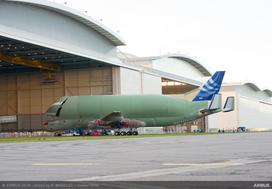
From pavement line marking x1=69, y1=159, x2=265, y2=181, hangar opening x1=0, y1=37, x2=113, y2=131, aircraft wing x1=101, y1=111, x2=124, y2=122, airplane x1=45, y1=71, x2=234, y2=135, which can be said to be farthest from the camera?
hangar opening x1=0, y1=37, x2=113, y2=131

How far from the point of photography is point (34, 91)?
89.6m

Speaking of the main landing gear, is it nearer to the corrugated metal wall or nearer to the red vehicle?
the red vehicle

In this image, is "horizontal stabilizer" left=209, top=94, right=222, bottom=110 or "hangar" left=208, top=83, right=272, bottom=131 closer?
"horizontal stabilizer" left=209, top=94, right=222, bottom=110

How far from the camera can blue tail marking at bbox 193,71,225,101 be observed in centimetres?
7981

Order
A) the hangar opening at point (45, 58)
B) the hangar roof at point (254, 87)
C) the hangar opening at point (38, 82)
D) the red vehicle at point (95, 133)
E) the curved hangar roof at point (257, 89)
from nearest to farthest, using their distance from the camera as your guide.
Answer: the hangar opening at point (45, 58), the red vehicle at point (95, 133), the hangar opening at point (38, 82), the hangar roof at point (254, 87), the curved hangar roof at point (257, 89)

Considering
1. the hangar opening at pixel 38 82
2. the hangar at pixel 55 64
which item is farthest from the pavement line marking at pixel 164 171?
the hangar opening at pixel 38 82

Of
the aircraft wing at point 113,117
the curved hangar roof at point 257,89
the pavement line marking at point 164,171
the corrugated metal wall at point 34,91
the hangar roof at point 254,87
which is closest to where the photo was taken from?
the pavement line marking at point 164,171

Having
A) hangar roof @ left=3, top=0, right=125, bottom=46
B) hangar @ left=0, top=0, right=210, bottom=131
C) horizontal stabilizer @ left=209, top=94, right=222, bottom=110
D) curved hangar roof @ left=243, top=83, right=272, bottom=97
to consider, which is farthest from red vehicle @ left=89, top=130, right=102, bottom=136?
curved hangar roof @ left=243, top=83, right=272, bottom=97

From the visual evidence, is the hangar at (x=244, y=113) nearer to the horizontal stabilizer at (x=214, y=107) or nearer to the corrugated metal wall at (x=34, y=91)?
the horizontal stabilizer at (x=214, y=107)

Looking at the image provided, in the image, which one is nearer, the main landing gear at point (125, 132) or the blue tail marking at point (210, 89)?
the main landing gear at point (125, 132)

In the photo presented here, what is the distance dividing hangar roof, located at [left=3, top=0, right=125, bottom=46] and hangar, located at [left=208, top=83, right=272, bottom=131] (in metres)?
34.2

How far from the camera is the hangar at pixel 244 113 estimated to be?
373ft

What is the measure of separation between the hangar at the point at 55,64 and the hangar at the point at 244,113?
43.5ft

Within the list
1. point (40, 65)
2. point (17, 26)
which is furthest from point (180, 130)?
point (17, 26)
